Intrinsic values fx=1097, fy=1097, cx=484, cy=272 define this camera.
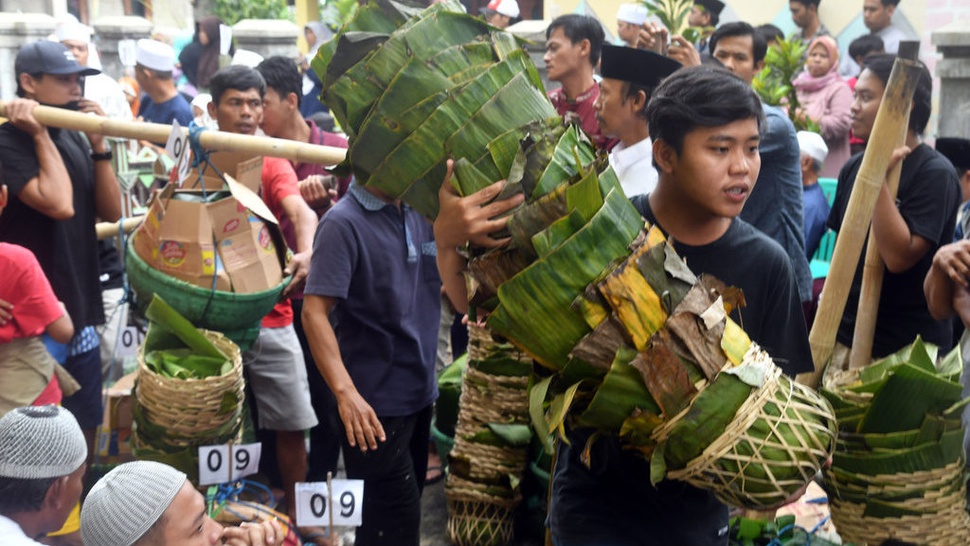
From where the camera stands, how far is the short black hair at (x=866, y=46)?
9.09m

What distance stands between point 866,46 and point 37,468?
7.79m

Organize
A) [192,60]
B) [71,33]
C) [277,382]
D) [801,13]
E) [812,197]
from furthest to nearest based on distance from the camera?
1. [192,60]
2. [801,13]
3. [71,33]
4. [812,197]
5. [277,382]

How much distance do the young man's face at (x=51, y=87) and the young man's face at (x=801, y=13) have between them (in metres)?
7.60

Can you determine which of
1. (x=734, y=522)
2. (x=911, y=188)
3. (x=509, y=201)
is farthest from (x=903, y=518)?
(x=509, y=201)

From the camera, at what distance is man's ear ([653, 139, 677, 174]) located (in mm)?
2799

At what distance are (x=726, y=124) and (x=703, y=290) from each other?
0.65 m

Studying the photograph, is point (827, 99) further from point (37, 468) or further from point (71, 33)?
point (37, 468)

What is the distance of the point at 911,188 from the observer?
444cm

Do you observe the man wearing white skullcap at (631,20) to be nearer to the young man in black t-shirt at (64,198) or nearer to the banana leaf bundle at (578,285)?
the young man in black t-shirt at (64,198)

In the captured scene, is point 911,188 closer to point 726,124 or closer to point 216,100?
point 726,124

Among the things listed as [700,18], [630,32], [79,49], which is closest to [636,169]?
[630,32]

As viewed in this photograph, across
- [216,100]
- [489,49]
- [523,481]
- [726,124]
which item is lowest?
[523,481]

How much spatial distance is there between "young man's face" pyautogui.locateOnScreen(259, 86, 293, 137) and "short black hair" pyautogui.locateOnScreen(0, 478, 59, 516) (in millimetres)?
2820

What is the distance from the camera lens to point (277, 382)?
202 inches
